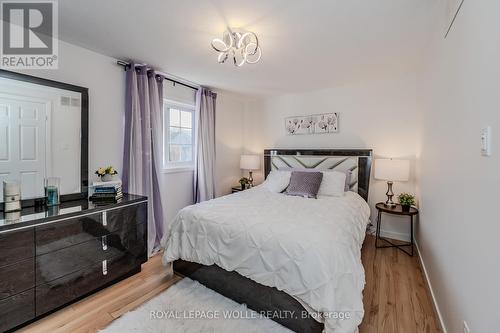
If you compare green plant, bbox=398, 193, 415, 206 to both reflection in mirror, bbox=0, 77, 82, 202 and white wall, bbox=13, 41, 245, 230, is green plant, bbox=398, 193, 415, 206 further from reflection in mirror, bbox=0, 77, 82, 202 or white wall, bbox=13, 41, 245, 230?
reflection in mirror, bbox=0, 77, 82, 202

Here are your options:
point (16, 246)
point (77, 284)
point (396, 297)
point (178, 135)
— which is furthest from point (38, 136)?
point (396, 297)

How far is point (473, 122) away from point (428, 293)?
1.65 m

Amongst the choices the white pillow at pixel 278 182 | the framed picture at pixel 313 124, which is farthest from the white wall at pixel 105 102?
the framed picture at pixel 313 124

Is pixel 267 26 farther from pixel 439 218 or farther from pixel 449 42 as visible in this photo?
pixel 439 218

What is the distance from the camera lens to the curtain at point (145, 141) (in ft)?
8.86

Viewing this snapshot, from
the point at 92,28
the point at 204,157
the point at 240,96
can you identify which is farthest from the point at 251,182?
the point at 92,28

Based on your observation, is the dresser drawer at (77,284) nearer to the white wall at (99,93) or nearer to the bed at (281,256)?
the bed at (281,256)

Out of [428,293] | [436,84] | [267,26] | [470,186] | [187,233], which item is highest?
[267,26]

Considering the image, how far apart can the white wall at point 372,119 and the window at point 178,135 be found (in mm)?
1621

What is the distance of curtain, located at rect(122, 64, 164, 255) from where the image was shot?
8.86 feet

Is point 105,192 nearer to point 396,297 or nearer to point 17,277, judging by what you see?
point 17,277

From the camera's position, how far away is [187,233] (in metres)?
2.14

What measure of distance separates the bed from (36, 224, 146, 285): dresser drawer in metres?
0.36

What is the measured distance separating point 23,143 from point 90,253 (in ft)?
3.69
